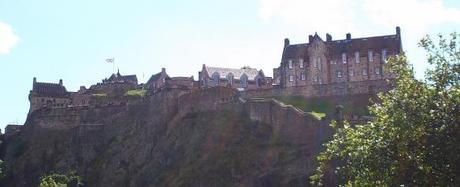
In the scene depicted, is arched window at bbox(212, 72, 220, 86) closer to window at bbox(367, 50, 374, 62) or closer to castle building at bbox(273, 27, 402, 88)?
castle building at bbox(273, 27, 402, 88)

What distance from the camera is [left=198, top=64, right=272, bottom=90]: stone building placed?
117812 mm

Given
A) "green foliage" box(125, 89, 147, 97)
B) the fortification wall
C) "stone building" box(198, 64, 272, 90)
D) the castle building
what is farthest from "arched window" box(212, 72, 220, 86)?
the fortification wall

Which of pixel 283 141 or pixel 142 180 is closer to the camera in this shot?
pixel 283 141

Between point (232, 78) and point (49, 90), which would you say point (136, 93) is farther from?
point (49, 90)

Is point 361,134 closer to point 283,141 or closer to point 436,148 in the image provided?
point 436,148

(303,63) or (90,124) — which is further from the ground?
(303,63)

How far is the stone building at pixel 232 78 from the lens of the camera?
387 feet

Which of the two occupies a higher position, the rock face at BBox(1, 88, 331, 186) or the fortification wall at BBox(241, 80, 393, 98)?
the fortification wall at BBox(241, 80, 393, 98)

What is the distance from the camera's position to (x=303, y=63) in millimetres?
102562

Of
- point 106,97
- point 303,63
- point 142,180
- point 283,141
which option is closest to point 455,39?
point 283,141

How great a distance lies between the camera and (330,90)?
8981 cm

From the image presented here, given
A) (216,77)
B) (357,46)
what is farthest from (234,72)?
(357,46)

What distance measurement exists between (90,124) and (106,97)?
9903 mm

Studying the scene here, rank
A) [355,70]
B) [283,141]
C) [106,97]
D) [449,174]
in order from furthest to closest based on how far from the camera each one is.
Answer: [106,97]
[355,70]
[283,141]
[449,174]
